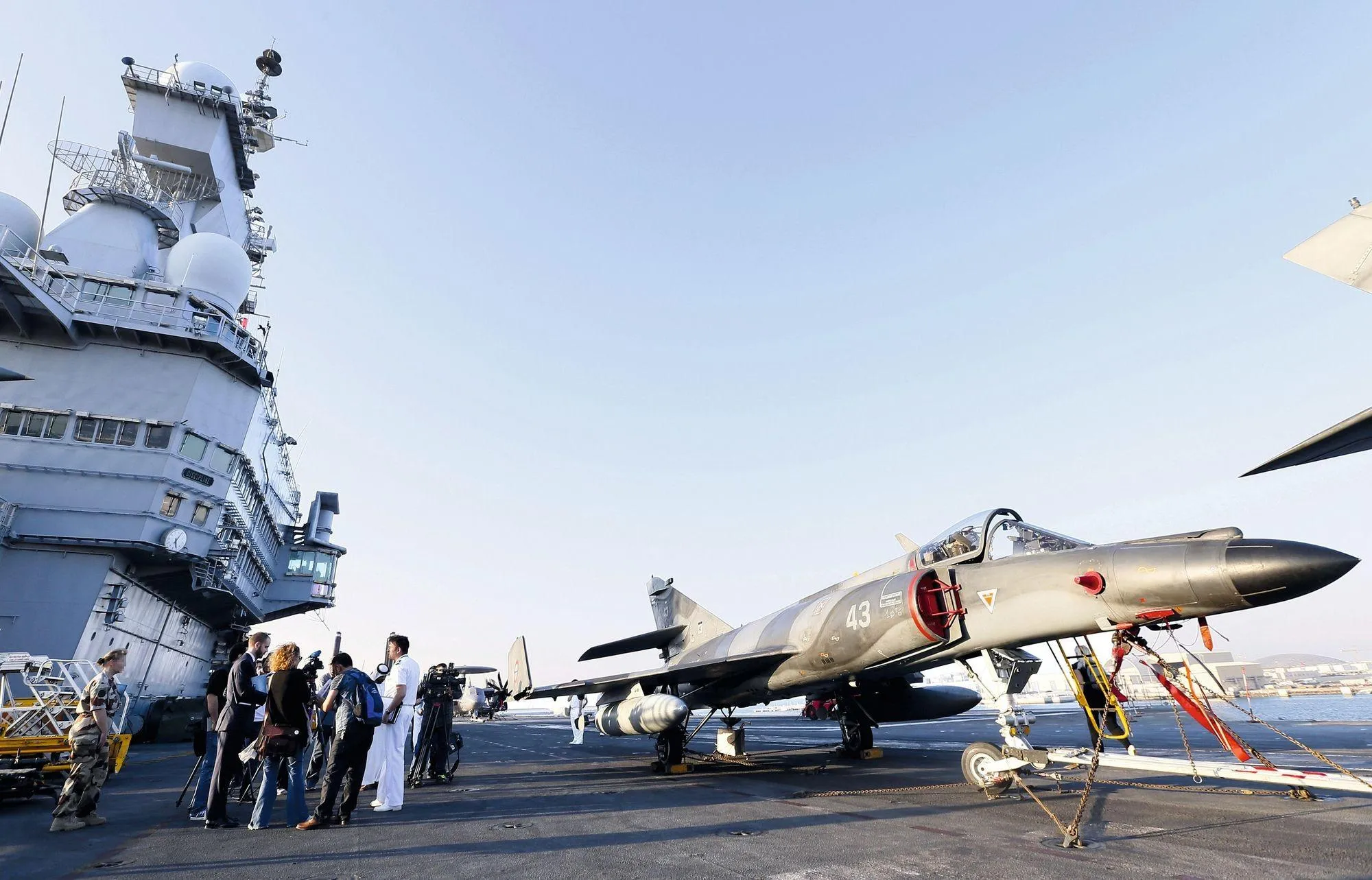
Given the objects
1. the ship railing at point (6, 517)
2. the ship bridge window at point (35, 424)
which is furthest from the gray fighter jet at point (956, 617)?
the ship bridge window at point (35, 424)

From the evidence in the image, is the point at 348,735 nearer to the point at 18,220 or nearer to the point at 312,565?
the point at 18,220

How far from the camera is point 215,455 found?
27609mm

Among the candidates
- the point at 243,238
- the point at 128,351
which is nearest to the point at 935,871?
the point at 128,351

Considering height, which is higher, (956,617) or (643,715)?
(956,617)

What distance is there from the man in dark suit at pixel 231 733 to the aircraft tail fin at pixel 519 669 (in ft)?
31.9

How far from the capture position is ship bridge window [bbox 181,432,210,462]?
87.1ft

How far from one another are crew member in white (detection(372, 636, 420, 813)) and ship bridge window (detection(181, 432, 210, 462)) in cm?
2471

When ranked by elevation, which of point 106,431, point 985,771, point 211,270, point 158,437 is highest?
point 211,270

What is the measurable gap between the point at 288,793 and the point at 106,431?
27.0m

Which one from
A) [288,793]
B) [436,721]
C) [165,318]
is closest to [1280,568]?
[288,793]

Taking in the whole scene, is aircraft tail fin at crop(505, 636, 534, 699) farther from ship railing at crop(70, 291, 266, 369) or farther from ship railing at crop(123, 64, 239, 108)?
ship railing at crop(123, 64, 239, 108)

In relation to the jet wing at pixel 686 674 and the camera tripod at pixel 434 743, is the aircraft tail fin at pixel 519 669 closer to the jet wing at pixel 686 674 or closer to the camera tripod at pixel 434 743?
the jet wing at pixel 686 674

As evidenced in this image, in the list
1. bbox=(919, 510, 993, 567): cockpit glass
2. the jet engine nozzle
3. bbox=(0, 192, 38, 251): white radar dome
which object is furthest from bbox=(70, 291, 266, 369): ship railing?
bbox=(919, 510, 993, 567): cockpit glass

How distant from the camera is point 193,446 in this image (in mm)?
26891
